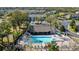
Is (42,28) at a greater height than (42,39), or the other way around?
(42,28)

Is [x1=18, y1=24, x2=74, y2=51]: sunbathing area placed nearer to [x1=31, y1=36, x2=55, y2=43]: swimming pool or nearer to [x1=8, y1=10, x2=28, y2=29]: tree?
[x1=31, y1=36, x2=55, y2=43]: swimming pool

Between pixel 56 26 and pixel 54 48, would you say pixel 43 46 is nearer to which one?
pixel 54 48

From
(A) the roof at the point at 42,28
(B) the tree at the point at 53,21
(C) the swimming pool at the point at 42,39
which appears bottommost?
(C) the swimming pool at the point at 42,39

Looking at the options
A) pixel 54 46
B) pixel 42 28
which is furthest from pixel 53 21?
pixel 54 46

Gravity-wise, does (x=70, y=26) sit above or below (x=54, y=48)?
above

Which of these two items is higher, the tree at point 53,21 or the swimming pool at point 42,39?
the tree at point 53,21

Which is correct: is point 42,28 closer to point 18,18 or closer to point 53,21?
point 53,21

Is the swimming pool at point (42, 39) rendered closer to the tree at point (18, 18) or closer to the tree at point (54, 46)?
the tree at point (54, 46)

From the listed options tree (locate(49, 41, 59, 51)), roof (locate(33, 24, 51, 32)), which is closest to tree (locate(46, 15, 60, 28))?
roof (locate(33, 24, 51, 32))

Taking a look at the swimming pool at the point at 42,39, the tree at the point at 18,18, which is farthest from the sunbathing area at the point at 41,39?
the tree at the point at 18,18
